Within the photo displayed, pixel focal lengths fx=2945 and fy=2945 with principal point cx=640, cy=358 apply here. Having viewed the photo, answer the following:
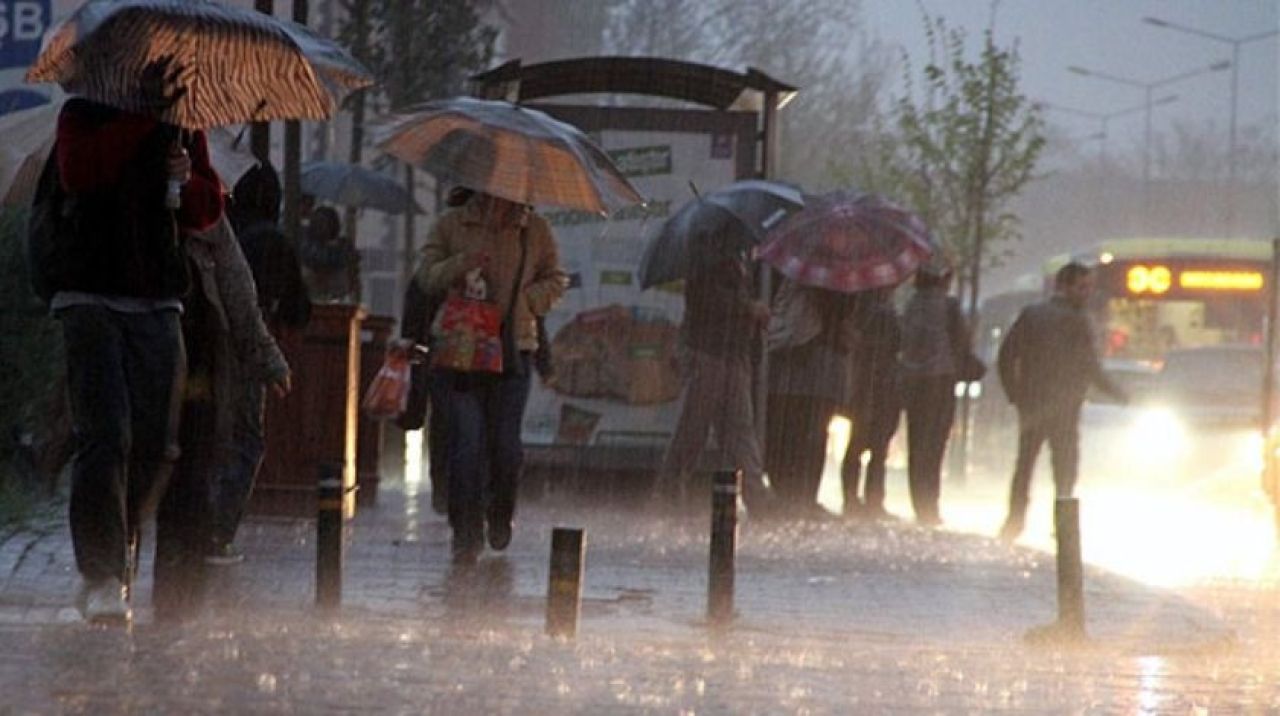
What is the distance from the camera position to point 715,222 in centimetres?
1717

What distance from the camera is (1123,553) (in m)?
18.4

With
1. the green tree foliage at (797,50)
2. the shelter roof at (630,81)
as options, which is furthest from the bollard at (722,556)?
the green tree foliage at (797,50)

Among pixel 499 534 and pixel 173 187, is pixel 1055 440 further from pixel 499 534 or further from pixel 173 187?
pixel 173 187

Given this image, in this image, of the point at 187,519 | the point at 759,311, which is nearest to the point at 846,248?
the point at 759,311

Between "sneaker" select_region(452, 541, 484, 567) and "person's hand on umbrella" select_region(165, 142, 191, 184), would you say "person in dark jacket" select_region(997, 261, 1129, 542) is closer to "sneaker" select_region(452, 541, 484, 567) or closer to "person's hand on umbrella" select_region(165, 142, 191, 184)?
"sneaker" select_region(452, 541, 484, 567)

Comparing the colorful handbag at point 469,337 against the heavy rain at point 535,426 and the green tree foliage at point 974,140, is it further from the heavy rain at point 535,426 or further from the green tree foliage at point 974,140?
the green tree foliage at point 974,140

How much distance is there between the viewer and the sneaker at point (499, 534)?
527 inches

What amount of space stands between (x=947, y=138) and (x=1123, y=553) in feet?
47.9

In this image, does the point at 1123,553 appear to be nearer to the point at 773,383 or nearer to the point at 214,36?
the point at 773,383

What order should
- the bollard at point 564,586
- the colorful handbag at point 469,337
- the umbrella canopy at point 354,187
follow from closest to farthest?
the bollard at point 564,586 → the colorful handbag at point 469,337 → the umbrella canopy at point 354,187

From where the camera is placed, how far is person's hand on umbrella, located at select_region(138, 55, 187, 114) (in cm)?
886

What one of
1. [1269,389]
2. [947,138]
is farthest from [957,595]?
[947,138]

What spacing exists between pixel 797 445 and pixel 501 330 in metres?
5.31

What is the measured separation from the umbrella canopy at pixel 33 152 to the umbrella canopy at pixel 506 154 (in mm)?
837
